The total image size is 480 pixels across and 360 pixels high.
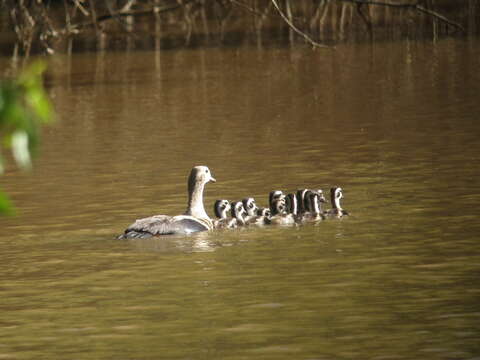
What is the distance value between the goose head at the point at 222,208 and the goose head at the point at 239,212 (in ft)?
0.68

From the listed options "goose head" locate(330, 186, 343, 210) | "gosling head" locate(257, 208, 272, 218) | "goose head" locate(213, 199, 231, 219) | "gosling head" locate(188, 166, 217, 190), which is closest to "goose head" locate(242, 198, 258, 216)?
"gosling head" locate(257, 208, 272, 218)

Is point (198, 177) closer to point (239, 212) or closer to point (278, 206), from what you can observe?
point (239, 212)

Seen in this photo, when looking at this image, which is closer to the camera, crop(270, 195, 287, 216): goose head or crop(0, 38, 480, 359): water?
crop(0, 38, 480, 359): water

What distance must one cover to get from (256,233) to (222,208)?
24.4 inches

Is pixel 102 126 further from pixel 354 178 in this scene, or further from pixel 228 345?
pixel 228 345

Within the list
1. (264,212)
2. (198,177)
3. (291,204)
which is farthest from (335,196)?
(198,177)

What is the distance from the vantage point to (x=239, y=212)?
811 centimetres

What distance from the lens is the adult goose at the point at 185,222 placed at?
7.65m

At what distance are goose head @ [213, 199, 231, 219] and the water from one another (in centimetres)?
45

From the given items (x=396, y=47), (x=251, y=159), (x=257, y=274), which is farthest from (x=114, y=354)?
(x=396, y=47)

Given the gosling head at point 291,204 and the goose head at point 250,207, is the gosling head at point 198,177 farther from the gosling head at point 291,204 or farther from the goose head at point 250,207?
the gosling head at point 291,204

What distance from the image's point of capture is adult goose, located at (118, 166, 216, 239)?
7.65 m

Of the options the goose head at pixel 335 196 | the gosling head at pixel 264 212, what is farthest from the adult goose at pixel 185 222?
the goose head at pixel 335 196

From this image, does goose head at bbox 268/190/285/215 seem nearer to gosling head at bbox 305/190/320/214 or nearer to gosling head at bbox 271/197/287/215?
gosling head at bbox 271/197/287/215
